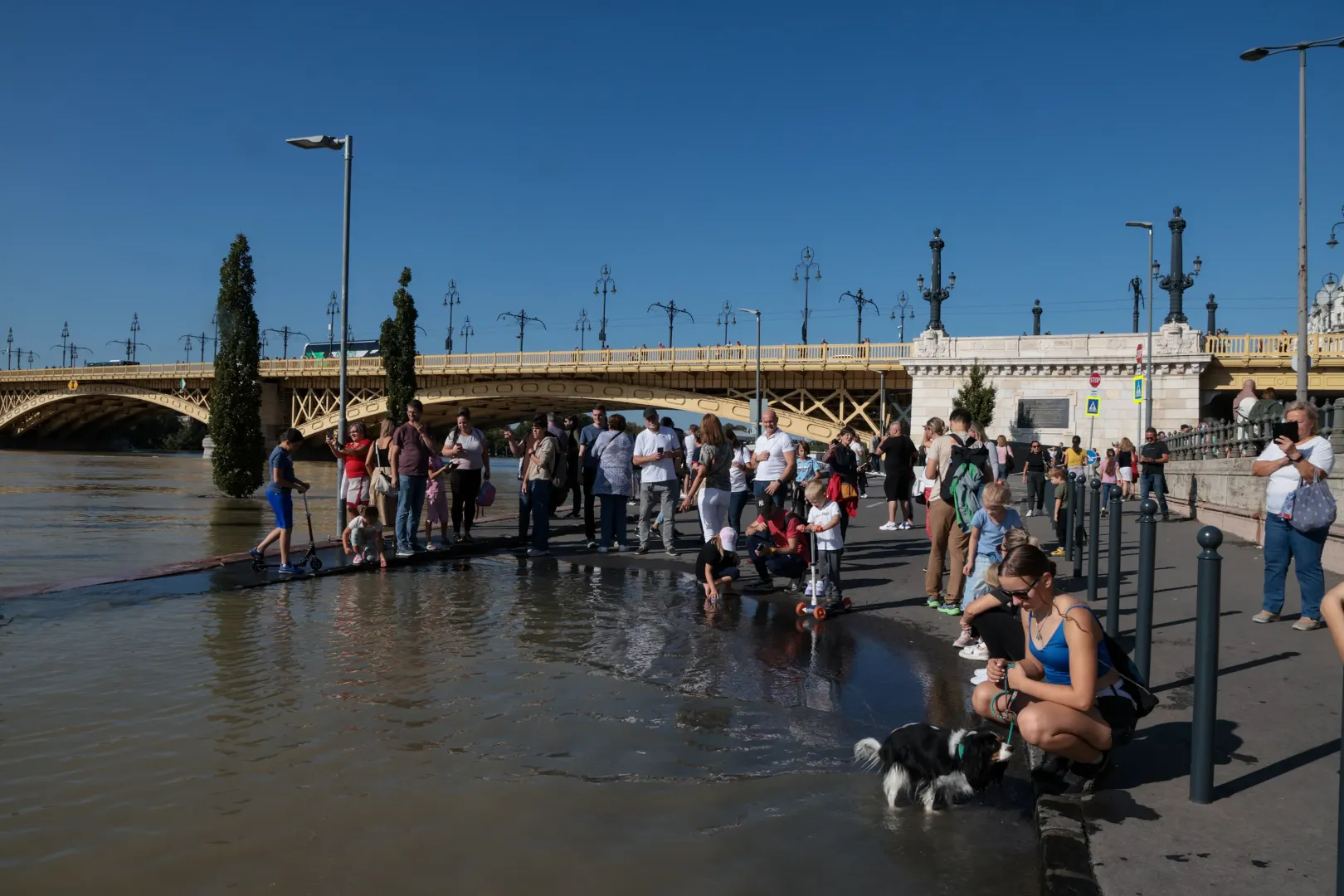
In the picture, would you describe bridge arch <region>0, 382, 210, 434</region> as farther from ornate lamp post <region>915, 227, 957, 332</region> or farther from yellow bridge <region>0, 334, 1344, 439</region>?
ornate lamp post <region>915, 227, 957, 332</region>

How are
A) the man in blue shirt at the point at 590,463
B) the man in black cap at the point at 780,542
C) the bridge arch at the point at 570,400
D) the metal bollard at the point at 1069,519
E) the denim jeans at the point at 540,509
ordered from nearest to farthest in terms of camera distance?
the man in black cap at the point at 780,542 < the metal bollard at the point at 1069,519 < the denim jeans at the point at 540,509 < the man in blue shirt at the point at 590,463 < the bridge arch at the point at 570,400

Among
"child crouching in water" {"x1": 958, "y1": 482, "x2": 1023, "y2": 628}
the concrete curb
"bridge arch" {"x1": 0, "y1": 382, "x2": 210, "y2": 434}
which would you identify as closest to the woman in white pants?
"child crouching in water" {"x1": 958, "y1": 482, "x2": 1023, "y2": 628}

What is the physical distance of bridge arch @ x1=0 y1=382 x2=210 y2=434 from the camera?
66.5 meters

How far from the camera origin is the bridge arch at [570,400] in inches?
1837

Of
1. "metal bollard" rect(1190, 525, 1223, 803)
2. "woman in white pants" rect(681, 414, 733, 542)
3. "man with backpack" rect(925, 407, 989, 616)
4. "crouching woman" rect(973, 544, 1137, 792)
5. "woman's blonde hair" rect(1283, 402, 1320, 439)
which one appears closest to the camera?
"metal bollard" rect(1190, 525, 1223, 803)

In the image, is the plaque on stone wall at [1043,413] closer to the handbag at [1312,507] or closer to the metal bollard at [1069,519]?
the metal bollard at [1069,519]

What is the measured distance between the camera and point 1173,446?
24984 mm

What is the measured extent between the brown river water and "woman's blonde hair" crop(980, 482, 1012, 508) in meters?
1.16

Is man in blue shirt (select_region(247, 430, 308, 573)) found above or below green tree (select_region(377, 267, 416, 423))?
below

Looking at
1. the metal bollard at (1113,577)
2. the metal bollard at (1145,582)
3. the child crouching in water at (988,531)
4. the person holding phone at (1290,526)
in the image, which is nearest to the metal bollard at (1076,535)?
the person holding phone at (1290,526)

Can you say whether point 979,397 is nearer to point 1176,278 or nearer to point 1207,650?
point 1176,278

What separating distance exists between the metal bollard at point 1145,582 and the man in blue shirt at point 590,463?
8343 mm

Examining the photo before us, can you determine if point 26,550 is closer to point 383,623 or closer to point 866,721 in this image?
point 383,623

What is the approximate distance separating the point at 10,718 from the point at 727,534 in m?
5.85
